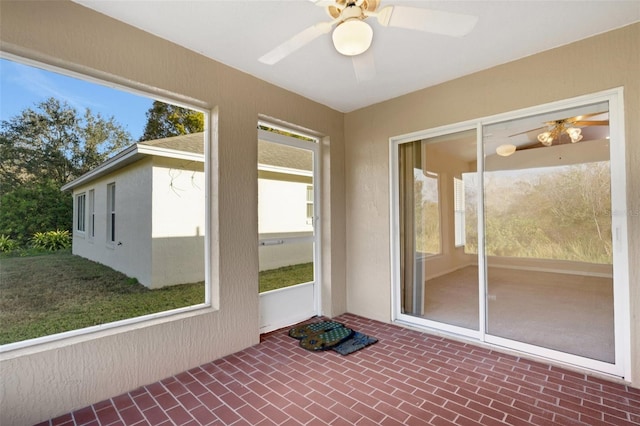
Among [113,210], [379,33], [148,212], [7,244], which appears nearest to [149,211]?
[148,212]

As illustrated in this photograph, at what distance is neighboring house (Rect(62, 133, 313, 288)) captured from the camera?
7.59ft

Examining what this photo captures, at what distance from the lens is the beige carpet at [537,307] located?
2605 mm

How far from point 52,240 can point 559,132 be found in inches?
170

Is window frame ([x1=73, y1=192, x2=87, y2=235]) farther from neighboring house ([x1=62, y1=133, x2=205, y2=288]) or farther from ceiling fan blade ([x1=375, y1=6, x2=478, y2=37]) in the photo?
ceiling fan blade ([x1=375, y1=6, x2=478, y2=37])

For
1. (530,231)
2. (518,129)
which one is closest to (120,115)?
(518,129)

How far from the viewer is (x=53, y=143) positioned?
82.4 inches

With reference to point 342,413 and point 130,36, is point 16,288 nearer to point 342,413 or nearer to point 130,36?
point 130,36

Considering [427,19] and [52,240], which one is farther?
[52,240]

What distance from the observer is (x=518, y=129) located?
2.90 meters

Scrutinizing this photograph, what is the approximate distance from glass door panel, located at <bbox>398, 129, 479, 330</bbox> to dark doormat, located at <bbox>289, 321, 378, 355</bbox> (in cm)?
78

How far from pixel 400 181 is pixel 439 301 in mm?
1577

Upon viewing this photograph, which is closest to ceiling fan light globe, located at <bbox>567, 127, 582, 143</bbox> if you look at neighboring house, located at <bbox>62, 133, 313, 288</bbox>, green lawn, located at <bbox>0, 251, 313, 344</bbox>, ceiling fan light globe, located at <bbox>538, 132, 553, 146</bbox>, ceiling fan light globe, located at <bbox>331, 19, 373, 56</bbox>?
ceiling fan light globe, located at <bbox>538, 132, 553, 146</bbox>

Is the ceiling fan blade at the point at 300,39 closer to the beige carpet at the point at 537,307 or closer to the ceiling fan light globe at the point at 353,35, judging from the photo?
the ceiling fan light globe at the point at 353,35

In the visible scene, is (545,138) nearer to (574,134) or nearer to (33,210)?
(574,134)
